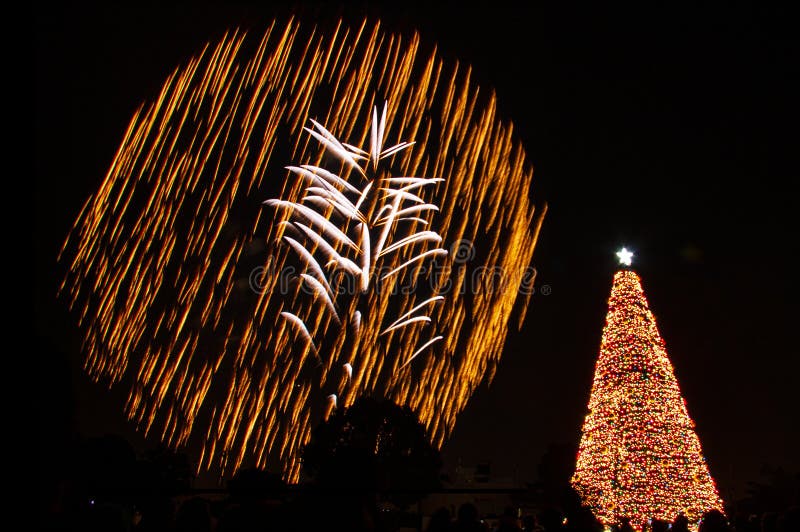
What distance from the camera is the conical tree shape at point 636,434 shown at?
25.4m

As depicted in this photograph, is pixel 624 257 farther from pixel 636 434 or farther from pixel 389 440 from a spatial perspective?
pixel 389 440

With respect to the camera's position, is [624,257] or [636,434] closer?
[636,434]

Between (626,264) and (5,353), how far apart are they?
27.3 meters

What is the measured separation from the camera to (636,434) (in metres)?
25.8

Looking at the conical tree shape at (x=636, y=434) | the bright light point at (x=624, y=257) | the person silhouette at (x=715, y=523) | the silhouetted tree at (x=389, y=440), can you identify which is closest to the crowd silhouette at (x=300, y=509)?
the person silhouette at (x=715, y=523)

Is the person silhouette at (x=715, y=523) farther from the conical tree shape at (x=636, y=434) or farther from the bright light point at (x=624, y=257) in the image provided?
the bright light point at (x=624, y=257)

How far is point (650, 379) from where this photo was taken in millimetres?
26266

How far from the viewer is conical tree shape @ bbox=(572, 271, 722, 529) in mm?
25359

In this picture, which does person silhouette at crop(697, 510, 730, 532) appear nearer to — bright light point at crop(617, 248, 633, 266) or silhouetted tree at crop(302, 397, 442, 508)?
bright light point at crop(617, 248, 633, 266)

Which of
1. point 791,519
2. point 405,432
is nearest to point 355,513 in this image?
point 791,519

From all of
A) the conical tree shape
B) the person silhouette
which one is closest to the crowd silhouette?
the person silhouette

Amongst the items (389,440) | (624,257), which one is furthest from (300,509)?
(389,440)

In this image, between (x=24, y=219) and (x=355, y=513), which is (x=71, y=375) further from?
(x=355, y=513)

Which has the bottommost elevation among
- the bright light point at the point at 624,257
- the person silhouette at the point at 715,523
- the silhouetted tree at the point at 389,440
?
the person silhouette at the point at 715,523
